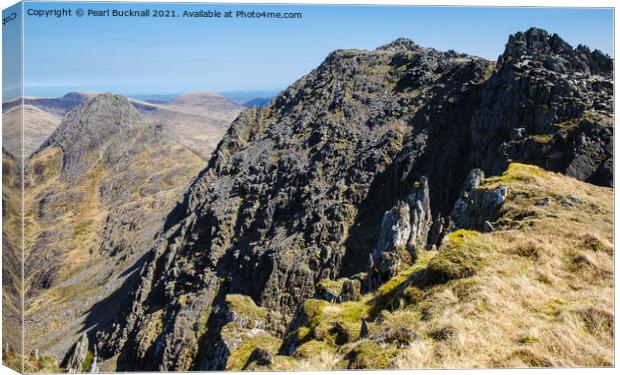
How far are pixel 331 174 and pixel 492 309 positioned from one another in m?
81.7

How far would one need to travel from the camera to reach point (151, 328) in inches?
3241

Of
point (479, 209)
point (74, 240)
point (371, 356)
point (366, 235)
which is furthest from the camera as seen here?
point (74, 240)

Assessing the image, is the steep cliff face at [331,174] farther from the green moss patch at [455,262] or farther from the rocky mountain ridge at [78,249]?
the green moss patch at [455,262]

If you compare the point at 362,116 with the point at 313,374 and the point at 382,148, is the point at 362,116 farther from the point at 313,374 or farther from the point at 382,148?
the point at 313,374

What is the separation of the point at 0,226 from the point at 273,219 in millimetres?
76534

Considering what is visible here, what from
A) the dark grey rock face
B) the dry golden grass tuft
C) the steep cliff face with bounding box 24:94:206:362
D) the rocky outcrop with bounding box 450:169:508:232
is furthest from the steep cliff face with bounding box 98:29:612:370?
the dry golden grass tuft

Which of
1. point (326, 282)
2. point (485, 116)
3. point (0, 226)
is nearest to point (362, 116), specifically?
point (485, 116)

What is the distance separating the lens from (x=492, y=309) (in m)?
14.3

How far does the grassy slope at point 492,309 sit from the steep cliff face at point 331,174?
103 feet

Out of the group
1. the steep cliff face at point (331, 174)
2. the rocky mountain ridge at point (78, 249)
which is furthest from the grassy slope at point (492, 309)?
the rocky mountain ridge at point (78, 249)

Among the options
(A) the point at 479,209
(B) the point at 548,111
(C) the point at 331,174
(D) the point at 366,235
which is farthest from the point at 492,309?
(C) the point at 331,174

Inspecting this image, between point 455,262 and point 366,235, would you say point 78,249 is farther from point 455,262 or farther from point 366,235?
point 455,262

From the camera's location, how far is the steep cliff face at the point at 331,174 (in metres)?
63.8

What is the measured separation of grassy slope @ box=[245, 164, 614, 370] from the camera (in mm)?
13305
